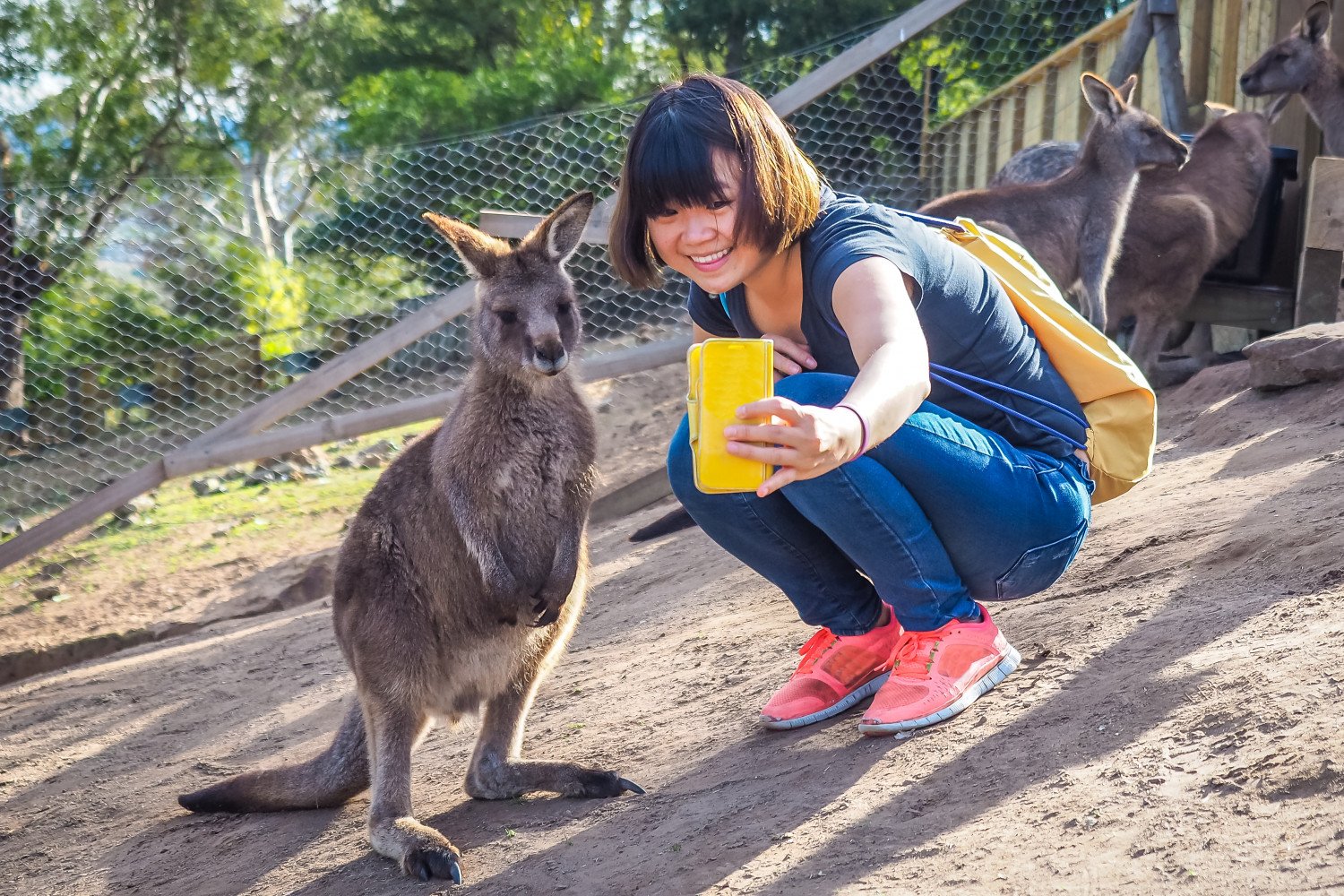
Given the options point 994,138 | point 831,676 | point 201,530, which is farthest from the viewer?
point 994,138

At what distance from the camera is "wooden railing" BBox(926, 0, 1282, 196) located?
21.9ft

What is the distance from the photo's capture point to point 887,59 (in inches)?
310

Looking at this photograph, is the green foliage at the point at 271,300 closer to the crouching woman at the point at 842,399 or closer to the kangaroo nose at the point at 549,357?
the kangaroo nose at the point at 549,357

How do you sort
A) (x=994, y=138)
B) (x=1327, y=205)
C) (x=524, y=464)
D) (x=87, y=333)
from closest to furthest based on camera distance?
(x=524, y=464), (x=1327, y=205), (x=87, y=333), (x=994, y=138)

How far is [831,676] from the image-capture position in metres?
2.56

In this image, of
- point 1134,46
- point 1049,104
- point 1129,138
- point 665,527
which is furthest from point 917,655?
point 1049,104

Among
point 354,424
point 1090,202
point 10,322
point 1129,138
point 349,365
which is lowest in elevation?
point 354,424

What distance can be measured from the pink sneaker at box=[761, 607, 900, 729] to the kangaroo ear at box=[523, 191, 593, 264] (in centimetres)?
136

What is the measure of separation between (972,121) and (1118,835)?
779cm

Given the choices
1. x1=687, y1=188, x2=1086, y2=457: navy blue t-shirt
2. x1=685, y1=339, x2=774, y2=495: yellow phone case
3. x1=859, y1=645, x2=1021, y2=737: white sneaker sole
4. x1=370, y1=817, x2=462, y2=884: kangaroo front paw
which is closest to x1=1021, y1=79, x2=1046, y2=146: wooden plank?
x1=687, y1=188, x2=1086, y2=457: navy blue t-shirt

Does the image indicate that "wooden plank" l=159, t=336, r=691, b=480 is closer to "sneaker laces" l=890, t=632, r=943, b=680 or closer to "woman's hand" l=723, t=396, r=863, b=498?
"sneaker laces" l=890, t=632, r=943, b=680

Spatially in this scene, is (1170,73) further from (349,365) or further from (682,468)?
(682,468)

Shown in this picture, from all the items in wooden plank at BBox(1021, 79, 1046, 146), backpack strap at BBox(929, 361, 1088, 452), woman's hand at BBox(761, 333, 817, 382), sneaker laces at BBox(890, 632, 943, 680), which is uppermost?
wooden plank at BBox(1021, 79, 1046, 146)

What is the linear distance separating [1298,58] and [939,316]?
178 inches
